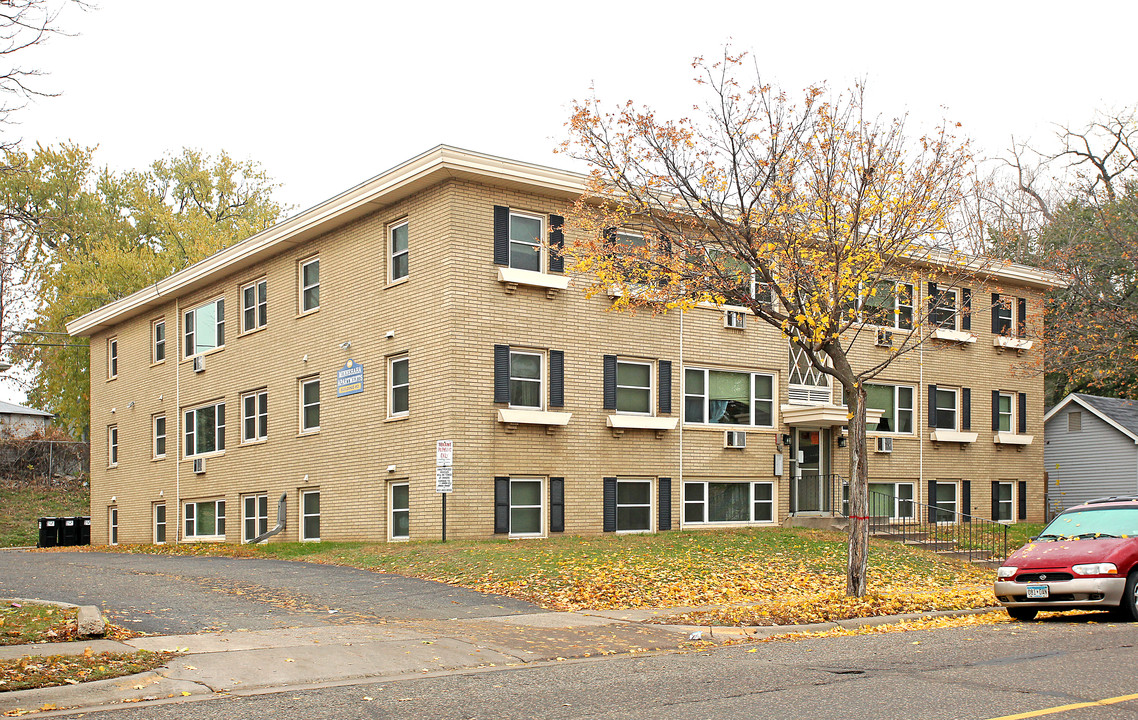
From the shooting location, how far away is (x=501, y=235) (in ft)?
77.0

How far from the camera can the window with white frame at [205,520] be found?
31.0 meters

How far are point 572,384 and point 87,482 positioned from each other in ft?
108

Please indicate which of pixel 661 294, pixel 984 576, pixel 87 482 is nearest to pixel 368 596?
pixel 661 294

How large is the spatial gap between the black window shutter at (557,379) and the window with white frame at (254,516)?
935 centimetres

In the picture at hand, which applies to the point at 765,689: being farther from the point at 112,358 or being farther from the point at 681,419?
the point at 112,358

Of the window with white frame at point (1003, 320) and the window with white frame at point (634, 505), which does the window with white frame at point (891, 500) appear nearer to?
the window with white frame at point (1003, 320)

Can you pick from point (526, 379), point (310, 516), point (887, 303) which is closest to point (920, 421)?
point (887, 303)

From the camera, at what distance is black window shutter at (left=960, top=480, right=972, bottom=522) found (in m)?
31.0

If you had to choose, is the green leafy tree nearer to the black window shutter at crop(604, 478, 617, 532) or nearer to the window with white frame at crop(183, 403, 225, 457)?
the window with white frame at crop(183, 403, 225, 457)

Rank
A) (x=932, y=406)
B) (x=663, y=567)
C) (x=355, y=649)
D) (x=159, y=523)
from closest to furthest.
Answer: (x=355, y=649)
(x=663, y=567)
(x=932, y=406)
(x=159, y=523)

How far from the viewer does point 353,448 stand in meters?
25.5

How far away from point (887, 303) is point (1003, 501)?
26.3 ft

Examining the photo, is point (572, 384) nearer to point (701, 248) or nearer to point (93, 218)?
point (701, 248)

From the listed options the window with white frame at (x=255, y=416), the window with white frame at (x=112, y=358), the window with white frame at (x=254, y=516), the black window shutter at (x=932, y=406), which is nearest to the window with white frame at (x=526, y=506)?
the window with white frame at (x=254, y=516)
